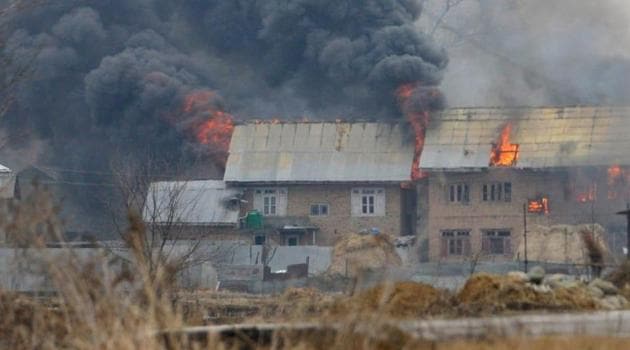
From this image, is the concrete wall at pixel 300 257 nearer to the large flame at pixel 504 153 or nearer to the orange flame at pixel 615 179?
the large flame at pixel 504 153

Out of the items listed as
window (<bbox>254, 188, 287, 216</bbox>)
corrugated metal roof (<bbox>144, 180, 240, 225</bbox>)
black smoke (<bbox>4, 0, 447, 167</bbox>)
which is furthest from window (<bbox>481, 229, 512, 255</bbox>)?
corrugated metal roof (<bbox>144, 180, 240, 225</bbox>)

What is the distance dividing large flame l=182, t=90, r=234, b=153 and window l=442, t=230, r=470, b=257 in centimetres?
1160

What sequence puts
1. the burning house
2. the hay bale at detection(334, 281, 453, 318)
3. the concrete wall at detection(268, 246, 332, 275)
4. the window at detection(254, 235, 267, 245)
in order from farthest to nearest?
the window at detection(254, 235, 267, 245) < the burning house < the concrete wall at detection(268, 246, 332, 275) < the hay bale at detection(334, 281, 453, 318)

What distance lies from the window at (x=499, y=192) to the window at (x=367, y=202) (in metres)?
4.95

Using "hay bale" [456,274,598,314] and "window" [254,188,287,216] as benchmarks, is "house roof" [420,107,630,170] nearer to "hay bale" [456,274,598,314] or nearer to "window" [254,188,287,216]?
"window" [254,188,287,216]

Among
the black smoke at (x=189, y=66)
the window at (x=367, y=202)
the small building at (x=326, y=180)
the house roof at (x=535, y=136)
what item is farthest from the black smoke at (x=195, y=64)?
the window at (x=367, y=202)

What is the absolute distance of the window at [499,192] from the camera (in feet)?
187

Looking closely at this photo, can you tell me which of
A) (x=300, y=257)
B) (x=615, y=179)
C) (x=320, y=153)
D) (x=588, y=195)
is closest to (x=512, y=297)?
(x=300, y=257)

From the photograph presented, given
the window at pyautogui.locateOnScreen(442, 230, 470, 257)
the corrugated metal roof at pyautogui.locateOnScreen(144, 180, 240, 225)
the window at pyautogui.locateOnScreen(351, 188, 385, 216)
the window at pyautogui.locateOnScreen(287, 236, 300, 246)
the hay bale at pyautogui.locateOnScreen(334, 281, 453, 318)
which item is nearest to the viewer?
the hay bale at pyautogui.locateOnScreen(334, 281, 453, 318)

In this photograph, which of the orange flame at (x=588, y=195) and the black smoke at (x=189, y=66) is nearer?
the orange flame at (x=588, y=195)

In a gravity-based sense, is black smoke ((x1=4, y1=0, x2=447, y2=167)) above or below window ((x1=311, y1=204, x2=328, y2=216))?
above

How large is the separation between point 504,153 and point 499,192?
1768mm

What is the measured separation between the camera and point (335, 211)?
194 feet

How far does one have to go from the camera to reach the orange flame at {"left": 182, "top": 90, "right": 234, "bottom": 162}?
61.8 metres
